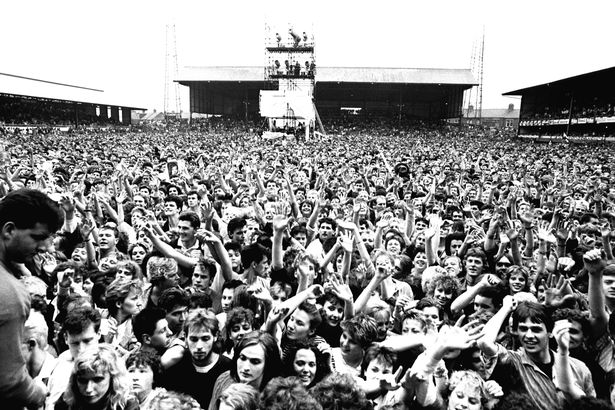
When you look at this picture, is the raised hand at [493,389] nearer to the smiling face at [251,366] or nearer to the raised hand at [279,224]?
the smiling face at [251,366]

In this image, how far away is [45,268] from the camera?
5.03 meters

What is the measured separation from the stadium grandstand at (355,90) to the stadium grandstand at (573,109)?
22.3 ft

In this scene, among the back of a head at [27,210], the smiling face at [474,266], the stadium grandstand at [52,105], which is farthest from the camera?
the stadium grandstand at [52,105]

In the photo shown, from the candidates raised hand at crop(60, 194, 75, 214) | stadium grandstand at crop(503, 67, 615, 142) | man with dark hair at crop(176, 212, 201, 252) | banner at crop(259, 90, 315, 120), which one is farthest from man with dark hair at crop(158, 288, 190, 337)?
banner at crop(259, 90, 315, 120)

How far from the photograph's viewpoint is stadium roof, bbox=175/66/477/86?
49.5m

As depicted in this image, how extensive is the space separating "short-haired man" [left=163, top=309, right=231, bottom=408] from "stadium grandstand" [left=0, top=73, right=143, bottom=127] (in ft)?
124

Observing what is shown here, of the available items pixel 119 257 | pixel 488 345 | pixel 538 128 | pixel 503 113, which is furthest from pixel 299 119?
pixel 503 113

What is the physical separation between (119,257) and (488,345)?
3.99m

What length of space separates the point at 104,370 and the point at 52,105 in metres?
49.2

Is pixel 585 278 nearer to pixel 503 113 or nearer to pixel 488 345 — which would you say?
pixel 488 345

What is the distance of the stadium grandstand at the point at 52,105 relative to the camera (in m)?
39.9

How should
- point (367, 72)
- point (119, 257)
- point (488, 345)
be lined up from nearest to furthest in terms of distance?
point (488, 345) < point (119, 257) < point (367, 72)

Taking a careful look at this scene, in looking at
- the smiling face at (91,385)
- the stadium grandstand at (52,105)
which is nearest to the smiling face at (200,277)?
the smiling face at (91,385)

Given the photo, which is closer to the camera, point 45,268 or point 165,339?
point 165,339
